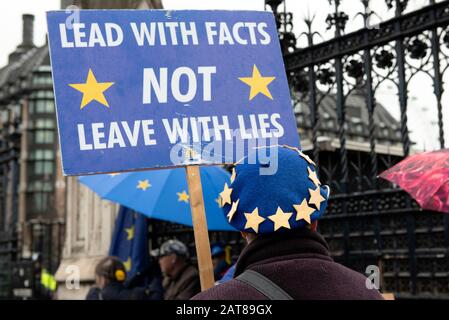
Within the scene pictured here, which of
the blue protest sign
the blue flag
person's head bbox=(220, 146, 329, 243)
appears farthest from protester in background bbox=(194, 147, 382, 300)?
the blue flag

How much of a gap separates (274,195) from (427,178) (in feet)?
8.87

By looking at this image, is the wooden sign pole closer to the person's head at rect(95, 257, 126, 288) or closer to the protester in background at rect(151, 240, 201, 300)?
the protester in background at rect(151, 240, 201, 300)

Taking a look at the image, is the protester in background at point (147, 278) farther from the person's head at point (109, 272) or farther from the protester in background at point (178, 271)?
the protester in background at point (178, 271)

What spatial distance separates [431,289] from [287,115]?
10.3 ft

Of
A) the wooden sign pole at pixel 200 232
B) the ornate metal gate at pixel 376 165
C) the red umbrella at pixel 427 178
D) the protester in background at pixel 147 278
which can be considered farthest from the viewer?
the protester in background at pixel 147 278

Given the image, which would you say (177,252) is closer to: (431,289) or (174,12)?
(431,289)

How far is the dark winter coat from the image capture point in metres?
1.83

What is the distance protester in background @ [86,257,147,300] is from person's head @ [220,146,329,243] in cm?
465

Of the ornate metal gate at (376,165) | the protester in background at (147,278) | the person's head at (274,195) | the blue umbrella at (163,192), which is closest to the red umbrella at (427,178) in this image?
the ornate metal gate at (376,165)

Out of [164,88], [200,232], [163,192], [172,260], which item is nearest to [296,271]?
[200,232]

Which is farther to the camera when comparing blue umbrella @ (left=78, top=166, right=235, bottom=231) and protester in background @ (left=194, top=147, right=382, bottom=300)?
blue umbrella @ (left=78, top=166, right=235, bottom=231)

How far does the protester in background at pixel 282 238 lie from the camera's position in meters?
1.83

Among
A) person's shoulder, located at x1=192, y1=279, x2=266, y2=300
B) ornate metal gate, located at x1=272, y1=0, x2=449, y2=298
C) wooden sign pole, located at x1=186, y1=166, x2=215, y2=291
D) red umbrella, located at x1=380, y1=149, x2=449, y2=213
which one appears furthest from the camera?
ornate metal gate, located at x1=272, y1=0, x2=449, y2=298

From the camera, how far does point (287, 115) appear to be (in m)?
3.57
